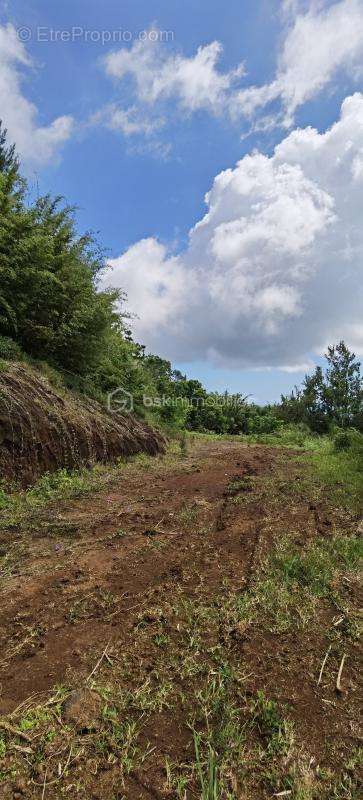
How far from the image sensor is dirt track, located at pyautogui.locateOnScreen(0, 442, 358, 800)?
1.60 metres

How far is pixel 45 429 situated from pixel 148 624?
4203 mm

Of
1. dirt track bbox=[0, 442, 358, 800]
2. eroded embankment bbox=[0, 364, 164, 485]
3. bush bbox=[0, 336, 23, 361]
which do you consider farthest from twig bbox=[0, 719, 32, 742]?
bush bbox=[0, 336, 23, 361]

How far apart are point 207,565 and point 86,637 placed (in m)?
1.21

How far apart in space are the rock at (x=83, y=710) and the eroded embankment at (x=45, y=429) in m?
3.87

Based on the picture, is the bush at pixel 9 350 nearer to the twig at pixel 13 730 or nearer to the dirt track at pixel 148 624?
the dirt track at pixel 148 624

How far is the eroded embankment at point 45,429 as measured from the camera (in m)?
5.46

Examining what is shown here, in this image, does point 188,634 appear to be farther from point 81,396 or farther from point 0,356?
point 81,396

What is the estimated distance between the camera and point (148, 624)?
7.86 feet

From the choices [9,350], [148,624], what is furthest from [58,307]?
[148,624]

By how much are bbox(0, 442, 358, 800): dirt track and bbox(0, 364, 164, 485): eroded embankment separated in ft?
4.01

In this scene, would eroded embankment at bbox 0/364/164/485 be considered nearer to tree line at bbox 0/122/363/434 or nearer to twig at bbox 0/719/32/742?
tree line at bbox 0/122/363/434

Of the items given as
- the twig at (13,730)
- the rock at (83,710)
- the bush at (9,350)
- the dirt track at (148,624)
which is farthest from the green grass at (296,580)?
the bush at (9,350)

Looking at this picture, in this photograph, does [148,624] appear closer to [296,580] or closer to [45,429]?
[296,580]

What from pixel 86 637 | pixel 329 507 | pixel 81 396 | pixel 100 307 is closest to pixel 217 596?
pixel 86 637
